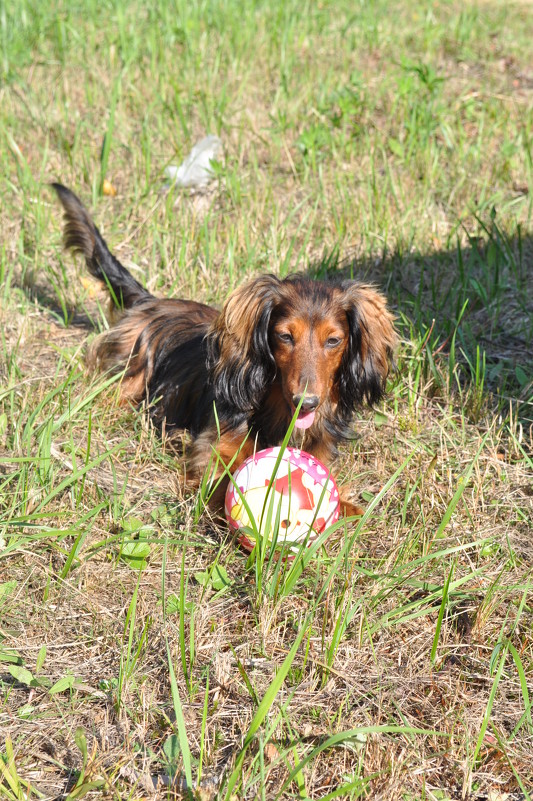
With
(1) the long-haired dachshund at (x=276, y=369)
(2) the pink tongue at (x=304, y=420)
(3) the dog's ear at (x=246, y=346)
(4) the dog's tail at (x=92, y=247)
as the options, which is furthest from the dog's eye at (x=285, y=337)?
(4) the dog's tail at (x=92, y=247)

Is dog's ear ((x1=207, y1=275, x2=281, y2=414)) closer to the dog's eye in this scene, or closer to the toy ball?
the dog's eye

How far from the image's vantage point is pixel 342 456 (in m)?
3.56

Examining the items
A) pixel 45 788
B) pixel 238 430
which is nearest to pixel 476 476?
pixel 238 430

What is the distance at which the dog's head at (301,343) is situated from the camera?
10.0ft

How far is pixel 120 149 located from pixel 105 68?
1077 millimetres

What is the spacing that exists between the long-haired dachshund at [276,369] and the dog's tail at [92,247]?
1.91 feet

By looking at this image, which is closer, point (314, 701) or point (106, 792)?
point (106, 792)

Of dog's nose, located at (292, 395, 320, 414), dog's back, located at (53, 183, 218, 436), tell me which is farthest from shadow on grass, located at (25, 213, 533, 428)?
dog's nose, located at (292, 395, 320, 414)

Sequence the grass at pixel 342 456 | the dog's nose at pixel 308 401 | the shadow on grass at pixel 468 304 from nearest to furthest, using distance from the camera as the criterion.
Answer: the grass at pixel 342 456 → the dog's nose at pixel 308 401 → the shadow on grass at pixel 468 304

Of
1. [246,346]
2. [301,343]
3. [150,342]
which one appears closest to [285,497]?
[301,343]

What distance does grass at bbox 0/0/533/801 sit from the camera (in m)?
2.18

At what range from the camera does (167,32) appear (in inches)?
256

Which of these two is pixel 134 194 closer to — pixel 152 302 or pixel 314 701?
pixel 152 302

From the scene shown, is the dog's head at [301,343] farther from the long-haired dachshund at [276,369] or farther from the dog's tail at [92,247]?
the dog's tail at [92,247]
